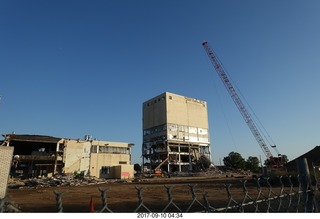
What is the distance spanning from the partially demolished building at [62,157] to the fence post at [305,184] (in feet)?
165

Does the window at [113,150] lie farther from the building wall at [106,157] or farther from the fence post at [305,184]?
the fence post at [305,184]

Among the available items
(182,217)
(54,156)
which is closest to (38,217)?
(182,217)

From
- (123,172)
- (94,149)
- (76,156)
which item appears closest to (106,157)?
(94,149)

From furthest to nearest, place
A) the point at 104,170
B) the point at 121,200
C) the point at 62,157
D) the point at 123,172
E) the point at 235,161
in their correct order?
the point at 235,161 < the point at 104,170 < the point at 123,172 < the point at 62,157 < the point at 121,200

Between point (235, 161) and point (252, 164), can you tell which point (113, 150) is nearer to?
point (235, 161)

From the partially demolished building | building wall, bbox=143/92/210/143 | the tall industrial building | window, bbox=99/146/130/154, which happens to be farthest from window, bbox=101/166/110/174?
building wall, bbox=143/92/210/143

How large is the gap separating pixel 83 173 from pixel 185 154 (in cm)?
4636

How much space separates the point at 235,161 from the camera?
104438 mm

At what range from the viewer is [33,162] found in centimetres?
4903

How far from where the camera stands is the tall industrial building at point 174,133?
85.6m

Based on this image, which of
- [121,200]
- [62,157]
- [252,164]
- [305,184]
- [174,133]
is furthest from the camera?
[252,164]

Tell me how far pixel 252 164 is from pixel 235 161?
1063cm

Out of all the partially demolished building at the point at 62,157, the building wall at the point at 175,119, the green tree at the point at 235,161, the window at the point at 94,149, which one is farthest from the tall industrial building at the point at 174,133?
the window at the point at 94,149

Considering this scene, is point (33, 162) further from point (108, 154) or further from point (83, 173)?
point (108, 154)
